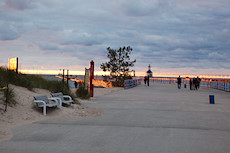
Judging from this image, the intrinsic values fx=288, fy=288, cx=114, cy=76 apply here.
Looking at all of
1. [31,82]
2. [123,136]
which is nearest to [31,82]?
[31,82]

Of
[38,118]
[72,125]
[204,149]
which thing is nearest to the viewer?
[204,149]

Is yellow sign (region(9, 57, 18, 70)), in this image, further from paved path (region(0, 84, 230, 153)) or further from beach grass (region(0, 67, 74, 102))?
paved path (region(0, 84, 230, 153))

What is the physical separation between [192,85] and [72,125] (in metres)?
29.0

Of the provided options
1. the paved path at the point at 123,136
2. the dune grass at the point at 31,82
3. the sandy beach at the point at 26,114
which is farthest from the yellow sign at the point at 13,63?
the paved path at the point at 123,136

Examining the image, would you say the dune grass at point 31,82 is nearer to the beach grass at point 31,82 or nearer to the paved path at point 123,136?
the beach grass at point 31,82

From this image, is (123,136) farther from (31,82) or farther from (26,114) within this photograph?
(31,82)

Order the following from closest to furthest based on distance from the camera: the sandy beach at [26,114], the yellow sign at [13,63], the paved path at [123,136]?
the paved path at [123,136]
the sandy beach at [26,114]
the yellow sign at [13,63]

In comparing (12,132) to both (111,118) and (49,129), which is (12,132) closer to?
(49,129)

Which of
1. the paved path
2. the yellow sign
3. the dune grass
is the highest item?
the yellow sign

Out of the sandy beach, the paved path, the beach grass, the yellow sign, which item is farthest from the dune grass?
the paved path

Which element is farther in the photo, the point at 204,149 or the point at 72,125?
the point at 72,125

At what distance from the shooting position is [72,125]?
9766mm

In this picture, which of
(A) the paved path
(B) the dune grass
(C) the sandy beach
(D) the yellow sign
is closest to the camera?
(A) the paved path

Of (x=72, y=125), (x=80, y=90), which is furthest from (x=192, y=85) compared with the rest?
(x=72, y=125)
